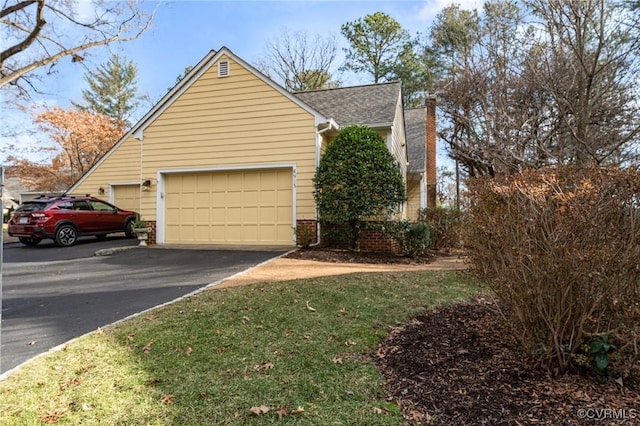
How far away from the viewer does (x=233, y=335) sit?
4.11m

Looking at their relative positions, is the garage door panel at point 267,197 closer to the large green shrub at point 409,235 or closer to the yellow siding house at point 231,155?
the yellow siding house at point 231,155

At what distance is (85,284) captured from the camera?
709cm

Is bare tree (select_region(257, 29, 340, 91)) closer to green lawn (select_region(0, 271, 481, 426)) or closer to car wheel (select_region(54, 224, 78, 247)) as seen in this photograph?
car wheel (select_region(54, 224, 78, 247))

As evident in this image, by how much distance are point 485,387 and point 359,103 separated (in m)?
11.4

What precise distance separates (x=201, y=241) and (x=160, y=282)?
5207 millimetres

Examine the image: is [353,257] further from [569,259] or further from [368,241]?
[569,259]

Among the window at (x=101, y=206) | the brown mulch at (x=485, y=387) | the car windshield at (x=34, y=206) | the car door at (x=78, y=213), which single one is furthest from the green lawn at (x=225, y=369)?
the window at (x=101, y=206)

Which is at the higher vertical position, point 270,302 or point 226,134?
point 226,134

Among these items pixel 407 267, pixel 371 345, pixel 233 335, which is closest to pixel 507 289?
pixel 371 345

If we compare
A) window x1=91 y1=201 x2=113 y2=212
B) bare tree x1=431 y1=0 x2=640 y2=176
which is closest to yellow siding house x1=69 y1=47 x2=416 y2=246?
window x1=91 y1=201 x2=113 y2=212

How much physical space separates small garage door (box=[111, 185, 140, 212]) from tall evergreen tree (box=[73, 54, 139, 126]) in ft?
59.8

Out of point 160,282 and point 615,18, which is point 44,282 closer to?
point 160,282

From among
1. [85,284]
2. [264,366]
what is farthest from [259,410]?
[85,284]

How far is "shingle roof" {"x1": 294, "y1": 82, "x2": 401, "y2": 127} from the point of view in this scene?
11906mm
